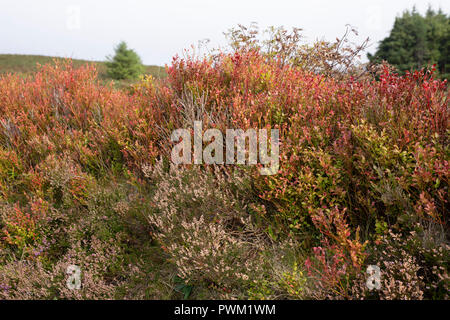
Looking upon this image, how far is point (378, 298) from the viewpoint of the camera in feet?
7.06

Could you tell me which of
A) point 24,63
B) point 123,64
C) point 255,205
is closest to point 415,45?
point 123,64

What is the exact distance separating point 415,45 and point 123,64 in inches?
1027

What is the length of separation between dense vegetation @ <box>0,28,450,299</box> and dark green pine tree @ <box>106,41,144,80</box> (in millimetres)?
13254

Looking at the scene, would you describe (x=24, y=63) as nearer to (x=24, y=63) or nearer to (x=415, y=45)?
(x=24, y=63)

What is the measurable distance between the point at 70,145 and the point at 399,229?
14.9 feet

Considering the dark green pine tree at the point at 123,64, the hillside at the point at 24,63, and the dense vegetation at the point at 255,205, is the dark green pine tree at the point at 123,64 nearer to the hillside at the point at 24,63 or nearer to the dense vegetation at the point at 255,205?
the hillside at the point at 24,63

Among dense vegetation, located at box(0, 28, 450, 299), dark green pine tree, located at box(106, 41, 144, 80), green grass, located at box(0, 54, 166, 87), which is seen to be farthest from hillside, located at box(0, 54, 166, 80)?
dense vegetation, located at box(0, 28, 450, 299)

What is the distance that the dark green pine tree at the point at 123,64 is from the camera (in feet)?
54.4

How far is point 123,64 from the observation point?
1670 cm

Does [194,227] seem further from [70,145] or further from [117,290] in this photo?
[70,145]

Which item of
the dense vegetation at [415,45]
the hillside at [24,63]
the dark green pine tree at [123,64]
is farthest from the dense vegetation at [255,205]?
the dense vegetation at [415,45]

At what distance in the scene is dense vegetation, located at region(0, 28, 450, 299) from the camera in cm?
231

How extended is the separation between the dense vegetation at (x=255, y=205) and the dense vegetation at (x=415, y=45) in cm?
2731
